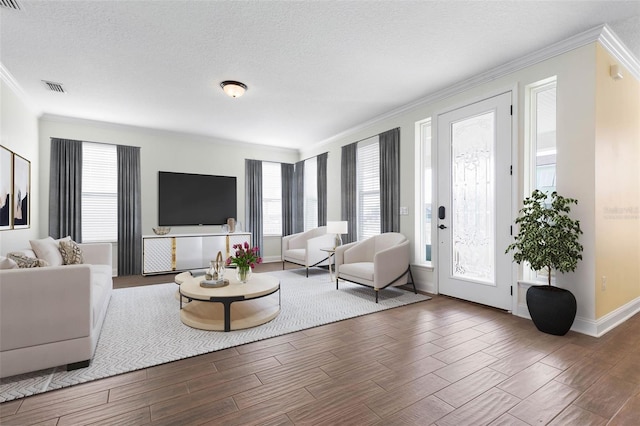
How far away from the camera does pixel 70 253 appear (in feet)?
12.1

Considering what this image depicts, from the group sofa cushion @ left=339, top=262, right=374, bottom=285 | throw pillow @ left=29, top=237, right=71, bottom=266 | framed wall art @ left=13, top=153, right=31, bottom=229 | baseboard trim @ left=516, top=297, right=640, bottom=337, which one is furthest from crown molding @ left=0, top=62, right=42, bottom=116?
baseboard trim @ left=516, top=297, right=640, bottom=337

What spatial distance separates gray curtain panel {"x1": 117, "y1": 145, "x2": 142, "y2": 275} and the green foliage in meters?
6.00

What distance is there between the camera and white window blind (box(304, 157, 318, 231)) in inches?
283

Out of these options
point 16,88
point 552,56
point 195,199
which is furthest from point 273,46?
point 195,199

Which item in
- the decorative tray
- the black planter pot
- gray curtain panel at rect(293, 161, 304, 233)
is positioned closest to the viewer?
the black planter pot

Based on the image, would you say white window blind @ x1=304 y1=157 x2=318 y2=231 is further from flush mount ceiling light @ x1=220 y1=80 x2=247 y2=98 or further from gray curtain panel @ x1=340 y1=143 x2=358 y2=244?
flush mount ceiling light @ x1=220 y1=80 x2=247 y2=98

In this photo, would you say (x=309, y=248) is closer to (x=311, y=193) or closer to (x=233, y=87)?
(x=311, y=193)

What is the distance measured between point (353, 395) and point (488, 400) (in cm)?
79

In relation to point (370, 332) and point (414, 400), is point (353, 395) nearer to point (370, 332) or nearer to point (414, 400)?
point (414, 400)

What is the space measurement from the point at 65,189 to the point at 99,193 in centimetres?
49

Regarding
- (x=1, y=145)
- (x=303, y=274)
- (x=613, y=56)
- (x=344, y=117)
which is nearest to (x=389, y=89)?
(x=344, y=117)

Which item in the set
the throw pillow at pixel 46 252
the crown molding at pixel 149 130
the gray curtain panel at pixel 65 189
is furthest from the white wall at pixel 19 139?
the throw pillow at pixel 46 252

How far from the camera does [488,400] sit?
181 centimetres

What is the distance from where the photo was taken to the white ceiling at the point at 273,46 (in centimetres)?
251
